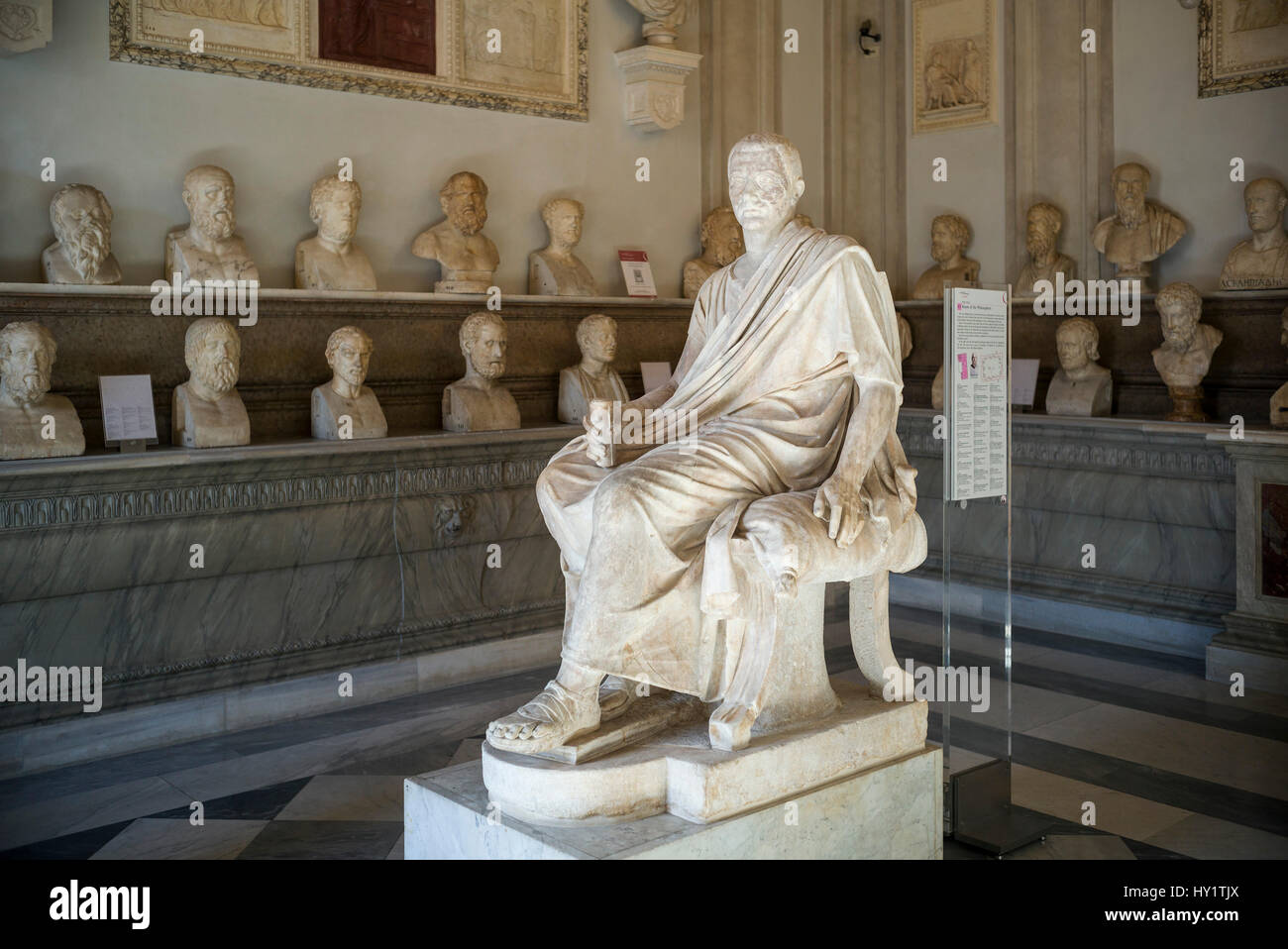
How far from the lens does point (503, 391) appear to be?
19.3 feet

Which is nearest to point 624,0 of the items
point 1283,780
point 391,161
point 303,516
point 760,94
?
point 760,94

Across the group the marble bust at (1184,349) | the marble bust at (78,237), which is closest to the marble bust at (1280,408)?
the marble bust at (1184,349)

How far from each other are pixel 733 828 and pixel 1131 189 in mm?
4887

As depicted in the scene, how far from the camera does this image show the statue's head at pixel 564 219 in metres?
6.40

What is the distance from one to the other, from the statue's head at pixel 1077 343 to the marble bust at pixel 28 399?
467cm

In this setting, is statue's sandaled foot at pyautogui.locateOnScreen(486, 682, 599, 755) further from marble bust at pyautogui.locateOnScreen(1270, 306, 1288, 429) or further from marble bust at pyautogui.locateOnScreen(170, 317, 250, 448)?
marble bust at pyautogui.locateOnScreen(1270, 306, 1288, 429)

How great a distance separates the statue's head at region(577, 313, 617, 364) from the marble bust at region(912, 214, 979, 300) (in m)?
2.28

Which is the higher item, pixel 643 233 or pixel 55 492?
pixel 643 233

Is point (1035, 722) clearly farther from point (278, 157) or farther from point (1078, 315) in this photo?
point (278, 157)

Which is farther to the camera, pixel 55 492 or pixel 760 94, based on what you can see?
pixel 760 94

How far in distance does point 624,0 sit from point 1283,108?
3.43 metres

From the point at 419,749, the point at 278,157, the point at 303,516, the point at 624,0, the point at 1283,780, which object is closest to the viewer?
the point at 1283,780

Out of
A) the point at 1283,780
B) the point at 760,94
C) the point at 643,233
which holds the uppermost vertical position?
the point at 760,94

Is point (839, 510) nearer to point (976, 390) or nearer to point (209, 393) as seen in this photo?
point (976, 390)
